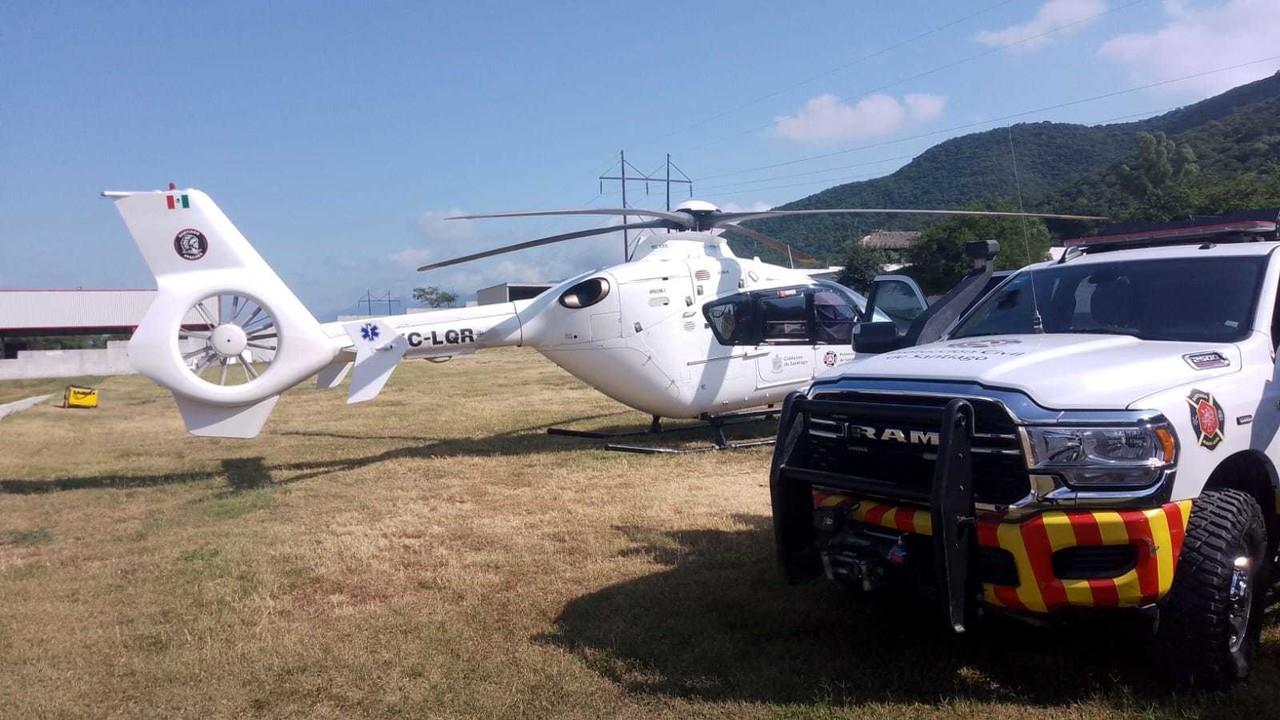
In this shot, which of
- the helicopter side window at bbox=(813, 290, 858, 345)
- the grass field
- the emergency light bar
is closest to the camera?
the grass field

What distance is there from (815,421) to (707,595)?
1699mm

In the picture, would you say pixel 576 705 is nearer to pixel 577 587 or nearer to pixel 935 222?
pixel 577 587

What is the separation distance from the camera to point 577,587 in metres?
5.80

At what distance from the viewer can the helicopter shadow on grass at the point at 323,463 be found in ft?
Answer: 33.8

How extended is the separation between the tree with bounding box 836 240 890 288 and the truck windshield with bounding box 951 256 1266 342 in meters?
38.9

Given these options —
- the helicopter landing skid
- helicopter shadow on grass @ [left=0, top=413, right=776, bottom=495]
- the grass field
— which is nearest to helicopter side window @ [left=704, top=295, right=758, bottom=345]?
the helicopter landing skid

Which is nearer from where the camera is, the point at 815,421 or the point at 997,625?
the point at 815,421

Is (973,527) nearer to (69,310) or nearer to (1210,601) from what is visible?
(1210,601)

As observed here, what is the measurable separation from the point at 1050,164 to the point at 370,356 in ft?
58.0

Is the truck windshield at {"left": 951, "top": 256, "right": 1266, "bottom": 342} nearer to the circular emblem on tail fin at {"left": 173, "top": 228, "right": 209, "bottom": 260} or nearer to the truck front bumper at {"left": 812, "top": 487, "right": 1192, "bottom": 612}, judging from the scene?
the truck front bumper at {"left": 812, "top": 487, "right": 1192, "bottom": 612}

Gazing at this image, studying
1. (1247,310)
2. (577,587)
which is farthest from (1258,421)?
(577,587)

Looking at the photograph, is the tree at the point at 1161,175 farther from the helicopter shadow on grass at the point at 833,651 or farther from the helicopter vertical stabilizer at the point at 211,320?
the helicopter shadow on grass at the point at 833,651

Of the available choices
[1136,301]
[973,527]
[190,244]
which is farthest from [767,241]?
[973,527]

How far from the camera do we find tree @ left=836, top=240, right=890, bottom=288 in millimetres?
44731
